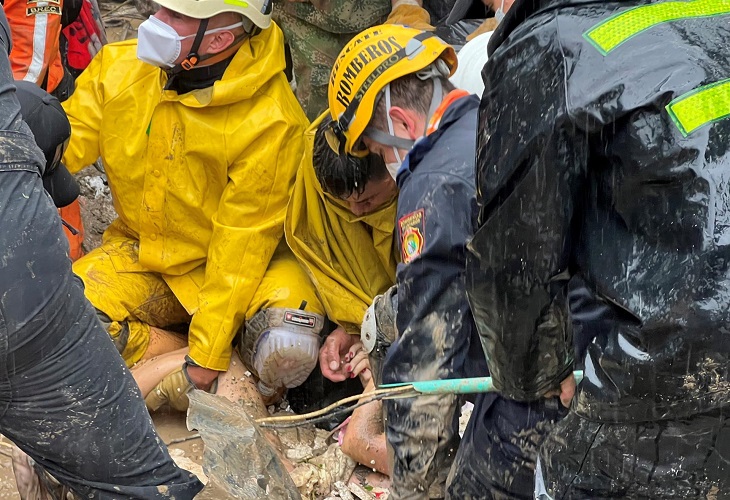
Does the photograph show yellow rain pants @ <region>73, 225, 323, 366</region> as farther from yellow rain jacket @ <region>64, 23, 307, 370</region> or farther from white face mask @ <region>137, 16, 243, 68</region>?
white face mask @ <region>137, 16, 243, 68</region>

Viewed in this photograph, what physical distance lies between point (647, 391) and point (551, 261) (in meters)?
0.31

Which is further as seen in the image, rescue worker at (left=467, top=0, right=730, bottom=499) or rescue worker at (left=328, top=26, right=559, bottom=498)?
rescue worker at (left=328, top=26, right=559, bottom=498)

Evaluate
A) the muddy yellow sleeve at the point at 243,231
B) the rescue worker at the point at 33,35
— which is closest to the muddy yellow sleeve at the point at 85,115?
the rescue worker at the point at 33,35

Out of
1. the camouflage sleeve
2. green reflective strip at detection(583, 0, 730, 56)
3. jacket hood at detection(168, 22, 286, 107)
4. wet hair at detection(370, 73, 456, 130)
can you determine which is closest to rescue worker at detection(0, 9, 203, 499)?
wet hair at detection(370, 73, 456, 130)

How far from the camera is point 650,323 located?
1.60 meters

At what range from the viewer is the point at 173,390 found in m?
4.32

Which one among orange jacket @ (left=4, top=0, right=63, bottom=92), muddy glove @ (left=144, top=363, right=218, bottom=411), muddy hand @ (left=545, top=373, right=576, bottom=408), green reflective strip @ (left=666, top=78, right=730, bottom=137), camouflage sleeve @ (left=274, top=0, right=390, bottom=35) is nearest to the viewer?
green reflective strip @ (left=666, top=78, right=730, bottom=137)

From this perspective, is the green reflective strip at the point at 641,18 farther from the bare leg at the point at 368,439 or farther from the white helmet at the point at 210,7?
the white helmet at the point at 210,7

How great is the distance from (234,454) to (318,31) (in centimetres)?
298

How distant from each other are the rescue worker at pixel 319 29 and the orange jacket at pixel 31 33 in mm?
1331

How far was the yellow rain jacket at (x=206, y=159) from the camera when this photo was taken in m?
4.27

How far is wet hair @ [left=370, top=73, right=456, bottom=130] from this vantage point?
120 inches

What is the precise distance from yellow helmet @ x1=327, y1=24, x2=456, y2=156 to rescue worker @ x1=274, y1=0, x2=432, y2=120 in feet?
5.90

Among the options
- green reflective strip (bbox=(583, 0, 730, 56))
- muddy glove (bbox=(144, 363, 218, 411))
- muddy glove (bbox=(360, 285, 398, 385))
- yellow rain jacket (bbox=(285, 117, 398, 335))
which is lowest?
muddy glove (bbox=(144, 363, 218, 411))
